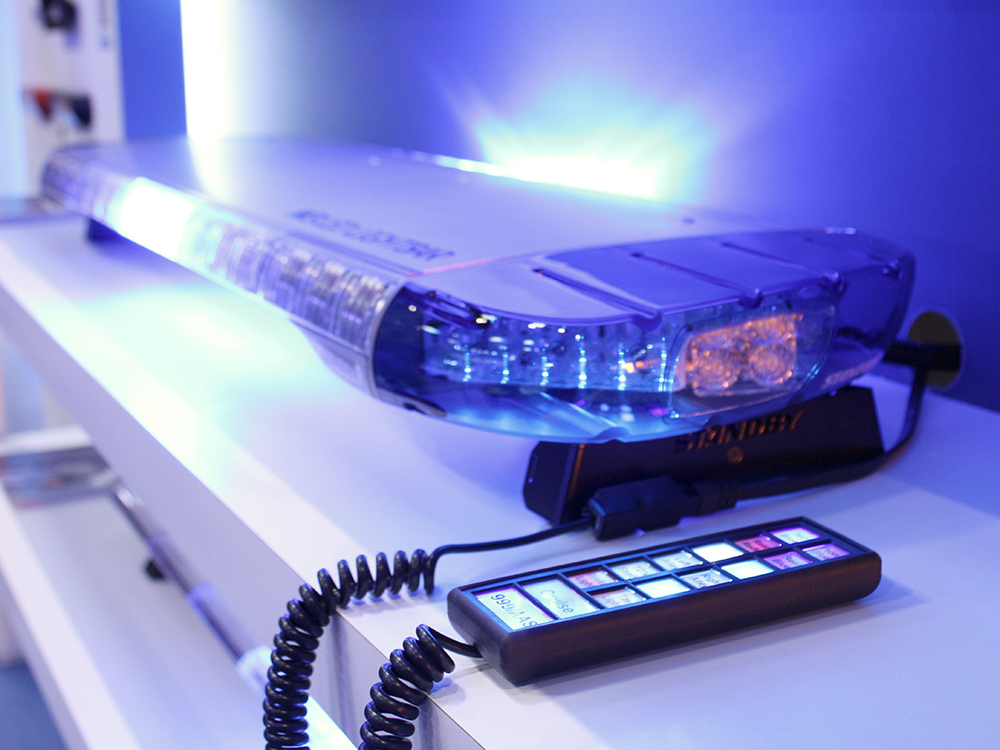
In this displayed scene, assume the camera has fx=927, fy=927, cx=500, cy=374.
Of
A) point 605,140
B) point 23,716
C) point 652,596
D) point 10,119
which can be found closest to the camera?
point 652,596

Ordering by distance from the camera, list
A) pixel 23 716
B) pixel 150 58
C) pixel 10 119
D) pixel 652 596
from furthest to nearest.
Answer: pixel 10 119 < pixel 150 58 < pixel 23 716 < pixel 652 596

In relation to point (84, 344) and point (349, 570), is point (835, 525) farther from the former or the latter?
point (84, 344)

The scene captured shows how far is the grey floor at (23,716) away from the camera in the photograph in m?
1.28

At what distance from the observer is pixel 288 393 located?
665 mm

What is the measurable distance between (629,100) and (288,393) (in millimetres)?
491

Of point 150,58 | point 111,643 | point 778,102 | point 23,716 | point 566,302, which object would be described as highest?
point 150,58

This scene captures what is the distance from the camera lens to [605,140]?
3.20 feet

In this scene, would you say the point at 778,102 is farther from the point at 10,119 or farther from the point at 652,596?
the point at 10,119

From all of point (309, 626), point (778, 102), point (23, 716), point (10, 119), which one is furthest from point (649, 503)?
point (10, 119)

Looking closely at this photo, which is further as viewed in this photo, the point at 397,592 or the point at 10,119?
the point at 10,119

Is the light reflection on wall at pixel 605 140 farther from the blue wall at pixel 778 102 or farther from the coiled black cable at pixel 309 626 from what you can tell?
the coiled black cable at pixel 309 626

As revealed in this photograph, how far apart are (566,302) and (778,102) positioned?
1.47ft

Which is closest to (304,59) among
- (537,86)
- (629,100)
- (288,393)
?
(537,86)

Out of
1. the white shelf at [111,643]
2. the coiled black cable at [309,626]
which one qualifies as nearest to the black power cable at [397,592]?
the coiled black cable at [309,626]
